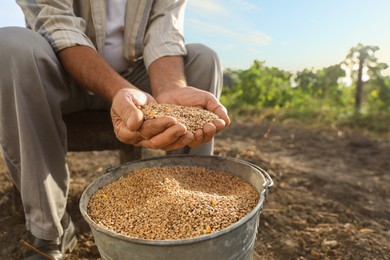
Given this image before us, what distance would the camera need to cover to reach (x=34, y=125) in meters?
1.54

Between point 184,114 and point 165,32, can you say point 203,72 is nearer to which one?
point 165,32

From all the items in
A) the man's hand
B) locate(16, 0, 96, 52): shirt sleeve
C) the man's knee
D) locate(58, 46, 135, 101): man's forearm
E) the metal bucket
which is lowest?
the metal bucket

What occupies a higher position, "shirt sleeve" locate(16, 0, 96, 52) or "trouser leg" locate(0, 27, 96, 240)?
"shirt sleeve" locate(16, 0, 96, 52)

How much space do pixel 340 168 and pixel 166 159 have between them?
2165 millimetres

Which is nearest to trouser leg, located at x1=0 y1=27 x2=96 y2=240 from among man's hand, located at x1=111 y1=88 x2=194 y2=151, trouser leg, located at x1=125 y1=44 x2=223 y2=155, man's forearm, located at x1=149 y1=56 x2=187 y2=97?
man's hand, located at x1=111 y1=88 x2=194 y2=151

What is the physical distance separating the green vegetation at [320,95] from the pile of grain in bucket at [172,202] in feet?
11.8

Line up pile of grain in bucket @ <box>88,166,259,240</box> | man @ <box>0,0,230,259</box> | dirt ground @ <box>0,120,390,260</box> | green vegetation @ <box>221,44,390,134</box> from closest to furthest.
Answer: pile of grain in bucket @ <box>88,166,259,240</box>, man @ <box>0,0,230,259</box>, dirt ground @ <box>0,120,390,260</box>, green vegetation @ <box>221,44,390,134</box>

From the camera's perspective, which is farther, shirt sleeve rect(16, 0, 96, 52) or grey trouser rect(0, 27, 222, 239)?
shirt sleeve rect(16, 0, 96, 52)

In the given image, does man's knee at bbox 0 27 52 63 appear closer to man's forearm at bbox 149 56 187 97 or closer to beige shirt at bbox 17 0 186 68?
beige shirt at bbox 17 0 186 68

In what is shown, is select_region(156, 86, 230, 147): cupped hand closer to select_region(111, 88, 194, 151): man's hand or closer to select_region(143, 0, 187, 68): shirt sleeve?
select_region(111, 88, 194, 151): man's hand

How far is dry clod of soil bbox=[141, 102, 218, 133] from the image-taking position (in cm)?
141

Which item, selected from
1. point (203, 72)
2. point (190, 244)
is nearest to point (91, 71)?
point (203, 72)

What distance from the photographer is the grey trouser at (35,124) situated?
1479 millimetres

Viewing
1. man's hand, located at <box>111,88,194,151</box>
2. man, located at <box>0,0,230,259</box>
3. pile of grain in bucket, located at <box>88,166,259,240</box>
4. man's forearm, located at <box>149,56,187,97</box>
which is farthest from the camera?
man's forearm, located at <box>149,56,187,97</box>
